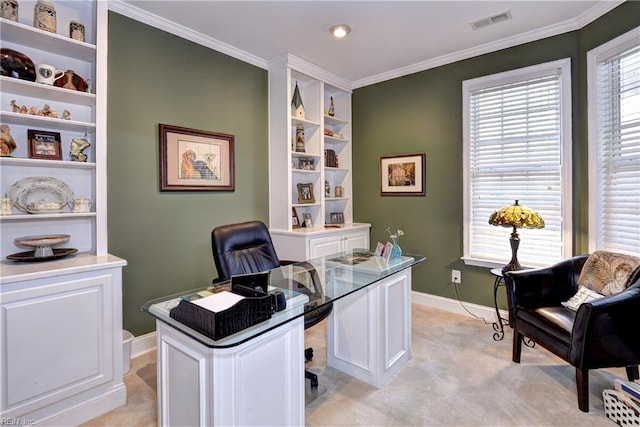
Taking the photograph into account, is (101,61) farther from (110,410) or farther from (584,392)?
(584,392)

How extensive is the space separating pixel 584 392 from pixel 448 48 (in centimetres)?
298

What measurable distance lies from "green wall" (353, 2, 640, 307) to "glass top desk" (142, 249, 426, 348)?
1.25m

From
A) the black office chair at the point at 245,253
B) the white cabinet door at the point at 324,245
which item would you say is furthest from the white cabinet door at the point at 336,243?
the black office chair at the point at 245,253

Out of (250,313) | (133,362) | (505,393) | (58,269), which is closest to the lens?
(250,313)

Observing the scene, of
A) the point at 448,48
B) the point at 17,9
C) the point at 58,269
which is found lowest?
the point at 58,269

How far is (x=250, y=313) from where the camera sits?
118 centimetres

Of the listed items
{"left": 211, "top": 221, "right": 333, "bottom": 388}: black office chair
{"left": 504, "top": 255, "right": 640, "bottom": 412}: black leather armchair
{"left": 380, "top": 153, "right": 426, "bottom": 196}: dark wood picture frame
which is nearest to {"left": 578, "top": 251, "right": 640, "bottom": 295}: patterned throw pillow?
{"left": 504, "top": 255, "right": 640, "bottom": 412}: black leather armchair

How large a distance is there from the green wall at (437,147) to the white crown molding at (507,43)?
0.05 meters

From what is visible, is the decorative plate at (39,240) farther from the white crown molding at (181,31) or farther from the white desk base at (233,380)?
the white crown molding at (181,31)

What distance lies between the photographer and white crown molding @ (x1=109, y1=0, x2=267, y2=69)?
2.38m

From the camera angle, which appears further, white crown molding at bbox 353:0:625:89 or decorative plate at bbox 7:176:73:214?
white crown molding at bbox 353:0:625:89

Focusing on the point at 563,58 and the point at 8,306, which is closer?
the point at 8,306

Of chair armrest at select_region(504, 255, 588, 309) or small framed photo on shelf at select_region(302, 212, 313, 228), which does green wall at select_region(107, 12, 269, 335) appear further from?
chair armrest at select_region(504, 255, 588, 309)

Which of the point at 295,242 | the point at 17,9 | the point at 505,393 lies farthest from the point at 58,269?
the point at 505,393
